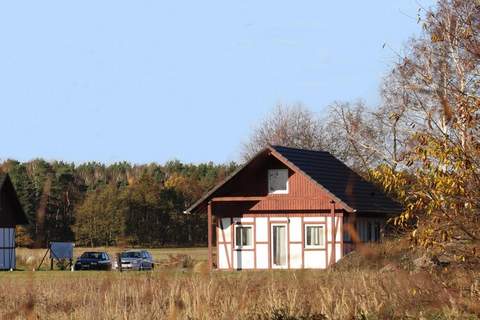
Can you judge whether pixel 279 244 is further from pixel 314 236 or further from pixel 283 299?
pixel 283 299

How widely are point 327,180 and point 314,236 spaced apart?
8.63 feet

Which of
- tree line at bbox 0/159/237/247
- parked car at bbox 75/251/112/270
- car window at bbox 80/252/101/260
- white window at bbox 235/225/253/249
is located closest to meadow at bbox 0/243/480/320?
tree line at bbox 0/159/237/247

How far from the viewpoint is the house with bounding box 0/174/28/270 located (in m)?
54.6

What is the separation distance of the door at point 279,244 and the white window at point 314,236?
3.37 ft

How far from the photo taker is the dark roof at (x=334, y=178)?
4516 cm

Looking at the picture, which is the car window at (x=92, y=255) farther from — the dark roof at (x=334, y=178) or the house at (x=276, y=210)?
the dark roof at (x=334, y=178)

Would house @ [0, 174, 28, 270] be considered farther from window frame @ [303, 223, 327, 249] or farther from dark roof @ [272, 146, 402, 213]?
window frame @ [303, 223, 327, 249]

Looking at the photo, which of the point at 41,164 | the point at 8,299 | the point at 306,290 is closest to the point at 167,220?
the point at 8,299

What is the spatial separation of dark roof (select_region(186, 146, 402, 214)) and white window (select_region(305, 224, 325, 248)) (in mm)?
2029

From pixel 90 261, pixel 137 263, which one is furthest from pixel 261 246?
pixel 137 263

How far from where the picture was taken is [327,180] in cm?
4631

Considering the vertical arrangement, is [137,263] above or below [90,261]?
above

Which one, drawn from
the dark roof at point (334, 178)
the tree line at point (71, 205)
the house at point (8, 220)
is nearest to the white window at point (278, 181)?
the dark roof at point (334, 178)

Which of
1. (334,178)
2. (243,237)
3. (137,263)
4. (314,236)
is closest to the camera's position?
(137,263)
